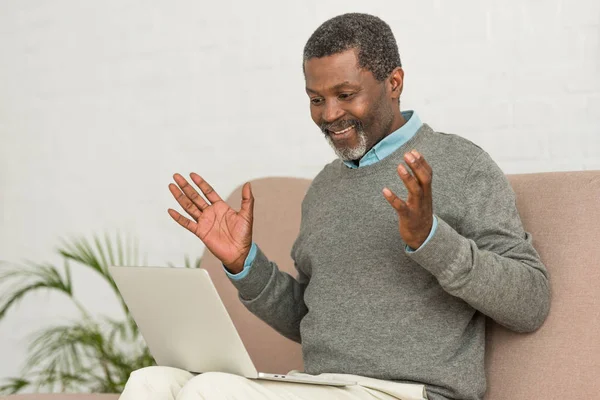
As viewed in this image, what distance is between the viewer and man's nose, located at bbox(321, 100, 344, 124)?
2014mm

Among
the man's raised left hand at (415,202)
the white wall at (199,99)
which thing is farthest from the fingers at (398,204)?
the white wall at (199,99)

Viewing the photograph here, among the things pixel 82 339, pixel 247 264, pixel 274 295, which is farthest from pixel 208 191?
pixel 82 339

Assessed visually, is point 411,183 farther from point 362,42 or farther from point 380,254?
point 362,42

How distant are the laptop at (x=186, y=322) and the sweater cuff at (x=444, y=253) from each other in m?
0.28

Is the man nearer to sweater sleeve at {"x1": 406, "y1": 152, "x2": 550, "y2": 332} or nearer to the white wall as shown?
sweater sleeve at {"x1": 406, "y1": 152, "x2": 550, "y2": 332}

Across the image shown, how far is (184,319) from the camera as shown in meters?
1.88

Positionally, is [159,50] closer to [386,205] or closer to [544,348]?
[386,205]

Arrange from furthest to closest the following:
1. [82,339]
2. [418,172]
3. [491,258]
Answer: [82,339]
[491,258]
[418,172]

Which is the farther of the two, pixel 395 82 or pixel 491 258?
pixel 395 82

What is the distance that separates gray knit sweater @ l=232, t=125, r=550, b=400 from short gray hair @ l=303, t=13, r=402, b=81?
0.18 m

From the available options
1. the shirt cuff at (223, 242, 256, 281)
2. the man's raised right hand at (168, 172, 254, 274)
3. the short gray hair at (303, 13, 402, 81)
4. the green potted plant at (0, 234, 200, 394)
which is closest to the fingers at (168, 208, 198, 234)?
the man's raised right hand at (168, 172, 254, 274)

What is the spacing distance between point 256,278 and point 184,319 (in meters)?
0.29

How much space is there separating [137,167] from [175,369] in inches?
63.9

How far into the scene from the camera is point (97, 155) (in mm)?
3484
